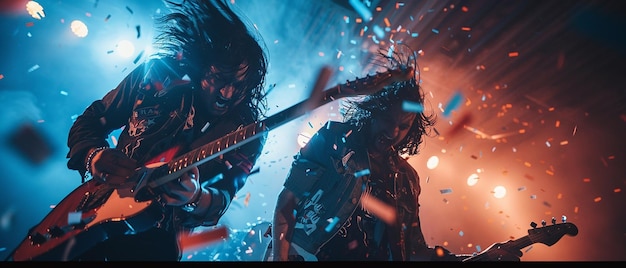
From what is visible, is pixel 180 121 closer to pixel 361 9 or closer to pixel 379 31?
pixel 361 9

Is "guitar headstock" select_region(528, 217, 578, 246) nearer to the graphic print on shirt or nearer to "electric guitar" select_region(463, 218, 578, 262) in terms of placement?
"electric guitar" select_region(463, 218, 578, 262)

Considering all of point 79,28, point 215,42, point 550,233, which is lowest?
point 79,28

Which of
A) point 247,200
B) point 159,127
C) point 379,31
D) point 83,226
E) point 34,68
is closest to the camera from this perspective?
point 83,226

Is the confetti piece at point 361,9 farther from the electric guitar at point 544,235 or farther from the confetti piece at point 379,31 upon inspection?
the electric guitar at point 544,235

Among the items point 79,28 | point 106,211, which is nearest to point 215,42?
point 106,211

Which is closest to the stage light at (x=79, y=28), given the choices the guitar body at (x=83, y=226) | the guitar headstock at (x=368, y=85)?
the guitar body at (x=83, y=226)

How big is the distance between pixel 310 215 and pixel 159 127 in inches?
57.1

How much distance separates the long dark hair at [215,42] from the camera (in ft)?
9.09

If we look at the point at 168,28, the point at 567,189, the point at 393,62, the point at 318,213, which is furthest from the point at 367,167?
the point at 567,189

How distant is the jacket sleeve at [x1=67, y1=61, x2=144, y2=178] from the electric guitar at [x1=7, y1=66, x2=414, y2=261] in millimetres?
397

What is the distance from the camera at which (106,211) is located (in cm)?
178

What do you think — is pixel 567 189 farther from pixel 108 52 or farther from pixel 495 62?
pixel 108 52

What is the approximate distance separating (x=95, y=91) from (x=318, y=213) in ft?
20.5

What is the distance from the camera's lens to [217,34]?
293cm
